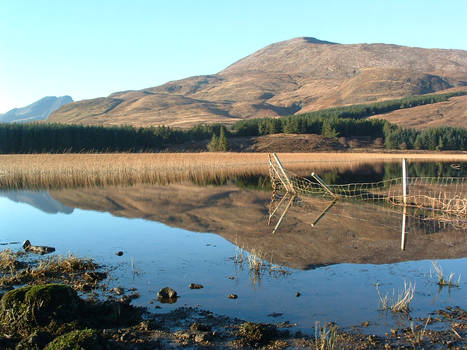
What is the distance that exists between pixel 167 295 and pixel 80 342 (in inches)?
118

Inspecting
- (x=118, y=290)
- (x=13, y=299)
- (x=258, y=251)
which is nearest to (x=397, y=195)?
(x=258, y=251)

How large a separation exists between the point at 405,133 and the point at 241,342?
95840mm

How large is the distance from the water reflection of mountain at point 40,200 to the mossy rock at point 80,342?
15.5 meters

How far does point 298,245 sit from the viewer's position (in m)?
12.9

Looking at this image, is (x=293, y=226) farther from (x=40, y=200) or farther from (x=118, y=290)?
(x=40, y=200)

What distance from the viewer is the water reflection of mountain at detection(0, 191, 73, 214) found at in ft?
69.4

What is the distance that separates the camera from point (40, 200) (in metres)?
24.2

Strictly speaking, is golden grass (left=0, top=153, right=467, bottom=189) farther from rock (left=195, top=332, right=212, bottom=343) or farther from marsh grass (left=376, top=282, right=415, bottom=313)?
marsh grass (left=376, top=282, right=415, bottom=313)

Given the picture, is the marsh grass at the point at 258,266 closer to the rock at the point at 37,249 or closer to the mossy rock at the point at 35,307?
the mossy rock at the point at 35,307

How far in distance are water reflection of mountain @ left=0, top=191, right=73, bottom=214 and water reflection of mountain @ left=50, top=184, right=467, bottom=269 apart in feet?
2.12

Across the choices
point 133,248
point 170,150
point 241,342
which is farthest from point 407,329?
point 170,150

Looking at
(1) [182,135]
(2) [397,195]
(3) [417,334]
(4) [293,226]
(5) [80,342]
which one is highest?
(1) [182,135]

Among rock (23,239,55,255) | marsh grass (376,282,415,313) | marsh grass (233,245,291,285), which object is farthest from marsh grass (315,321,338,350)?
rock (23,239,55,255)

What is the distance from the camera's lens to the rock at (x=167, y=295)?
841 centimetres
